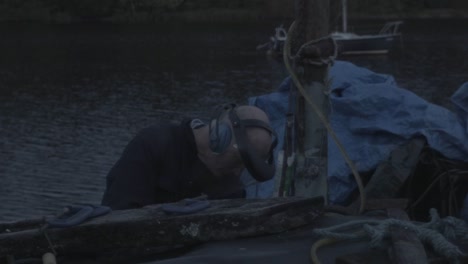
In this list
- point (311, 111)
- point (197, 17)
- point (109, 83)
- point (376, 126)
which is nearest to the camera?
point (311, 111)

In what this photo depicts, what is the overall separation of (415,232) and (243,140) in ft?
4.34

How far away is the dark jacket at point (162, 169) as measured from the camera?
475cm

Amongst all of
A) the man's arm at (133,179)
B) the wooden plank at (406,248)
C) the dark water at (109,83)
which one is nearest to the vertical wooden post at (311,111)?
the man's arm at (133,179)

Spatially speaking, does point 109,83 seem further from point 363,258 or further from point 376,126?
point 363,258

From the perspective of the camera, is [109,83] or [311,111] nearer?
[311,111]

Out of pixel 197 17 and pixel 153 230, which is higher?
pixel 197 17

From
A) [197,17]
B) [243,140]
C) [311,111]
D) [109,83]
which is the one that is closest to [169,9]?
[197,17]

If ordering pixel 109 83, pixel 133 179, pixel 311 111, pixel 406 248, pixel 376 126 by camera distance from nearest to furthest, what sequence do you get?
pixel 406 248, pixel 133 179, pixel 311 111, pixel 376 126, pixel 109 83

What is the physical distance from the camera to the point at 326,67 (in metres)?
5.44

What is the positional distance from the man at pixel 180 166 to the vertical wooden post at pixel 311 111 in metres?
0.79

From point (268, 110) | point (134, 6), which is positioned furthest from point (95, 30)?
point (268, 110)

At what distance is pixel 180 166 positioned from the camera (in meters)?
4.79

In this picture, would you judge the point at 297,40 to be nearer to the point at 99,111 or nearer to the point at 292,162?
the point at 292,162

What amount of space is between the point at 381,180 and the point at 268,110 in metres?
1.61
